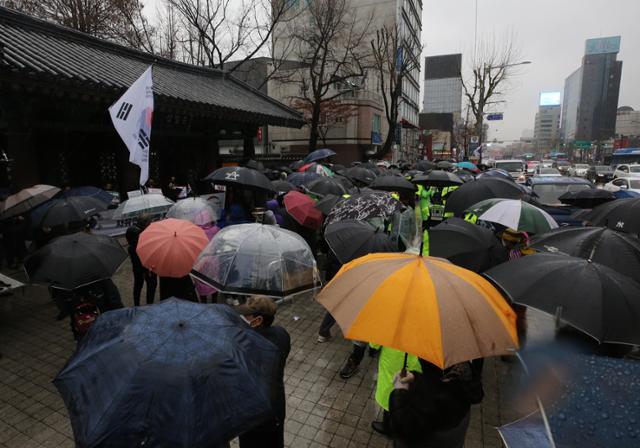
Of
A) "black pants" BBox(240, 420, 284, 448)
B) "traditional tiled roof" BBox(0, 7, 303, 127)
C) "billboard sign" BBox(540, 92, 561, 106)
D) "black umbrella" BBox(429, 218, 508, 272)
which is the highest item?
"billboard sign" BBox(540, 92, 561, 106)

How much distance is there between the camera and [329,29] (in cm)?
2058

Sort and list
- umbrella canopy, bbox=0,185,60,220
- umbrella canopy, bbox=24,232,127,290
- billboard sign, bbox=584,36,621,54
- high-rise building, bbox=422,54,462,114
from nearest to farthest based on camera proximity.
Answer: umbrella canopy, bbox=24,232,127,290 → umbrella canopy, bbox=0,185,60,220 → high-rise building, bbox=422,54,462,114 → billboard sign, bbox=584,36,621,54

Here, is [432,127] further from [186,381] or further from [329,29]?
[186,381]

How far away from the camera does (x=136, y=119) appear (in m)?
6.28

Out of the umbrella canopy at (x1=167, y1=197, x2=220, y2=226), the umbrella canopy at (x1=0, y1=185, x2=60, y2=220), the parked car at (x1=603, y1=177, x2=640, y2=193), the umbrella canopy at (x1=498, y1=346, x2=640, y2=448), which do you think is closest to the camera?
the umbrella canopy at (x1=498, y1=346, x2=640, y2=448)

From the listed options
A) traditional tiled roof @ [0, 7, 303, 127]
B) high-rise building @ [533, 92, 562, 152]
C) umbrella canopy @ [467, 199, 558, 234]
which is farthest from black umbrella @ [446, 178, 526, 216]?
high-rise building @ [533, 92, 562, 152]

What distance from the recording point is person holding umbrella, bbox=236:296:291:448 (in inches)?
113

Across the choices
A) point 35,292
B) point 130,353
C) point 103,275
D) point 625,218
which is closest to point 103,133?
point 35,292

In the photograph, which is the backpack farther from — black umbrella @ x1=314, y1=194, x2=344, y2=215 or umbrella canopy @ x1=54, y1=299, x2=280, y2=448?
black umbrella @ x1=314, y1=194, x2=344, y2=215

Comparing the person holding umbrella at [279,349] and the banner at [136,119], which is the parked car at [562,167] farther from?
the person holding umbrella at [279,349]

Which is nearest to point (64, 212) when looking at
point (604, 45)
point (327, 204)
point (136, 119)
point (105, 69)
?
point (136, 119)

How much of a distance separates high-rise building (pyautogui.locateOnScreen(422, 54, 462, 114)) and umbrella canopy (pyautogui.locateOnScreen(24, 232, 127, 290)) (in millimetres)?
114325

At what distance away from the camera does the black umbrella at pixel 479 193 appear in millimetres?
7332

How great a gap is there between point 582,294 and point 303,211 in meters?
4.91
